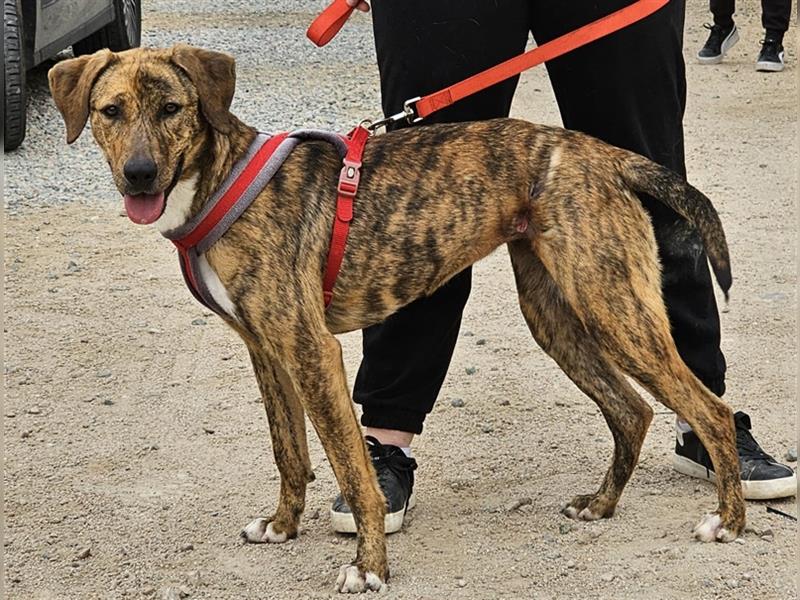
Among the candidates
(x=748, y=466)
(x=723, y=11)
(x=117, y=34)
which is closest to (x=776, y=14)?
(x=723, y=11)

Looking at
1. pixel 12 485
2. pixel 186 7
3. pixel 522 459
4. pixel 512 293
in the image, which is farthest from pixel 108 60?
pixel 186 7

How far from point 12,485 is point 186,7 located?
11885mm

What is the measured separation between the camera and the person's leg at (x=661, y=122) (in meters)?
4.07

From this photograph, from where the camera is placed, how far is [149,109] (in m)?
3.63

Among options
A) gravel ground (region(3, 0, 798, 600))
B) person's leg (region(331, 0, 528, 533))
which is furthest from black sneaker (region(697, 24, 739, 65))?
person's leg (region(331, 0, 528, 533))

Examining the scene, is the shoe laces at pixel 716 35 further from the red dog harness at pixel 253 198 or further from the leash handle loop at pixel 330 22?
the red dog harness at pixel 253 198

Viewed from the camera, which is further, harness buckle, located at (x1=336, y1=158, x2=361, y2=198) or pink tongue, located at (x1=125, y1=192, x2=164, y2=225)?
harness buckle, located at (x1=336, y1=158, x2=361, y2=198)

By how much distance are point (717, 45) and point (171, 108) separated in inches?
349

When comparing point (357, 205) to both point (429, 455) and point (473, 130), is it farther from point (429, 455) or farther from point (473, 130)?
point (429, 455)

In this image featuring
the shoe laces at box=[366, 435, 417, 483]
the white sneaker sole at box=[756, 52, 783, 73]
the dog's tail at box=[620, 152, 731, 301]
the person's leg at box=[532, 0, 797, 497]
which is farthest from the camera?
the white sneaker sole at box=[756, 52, 783, 73]

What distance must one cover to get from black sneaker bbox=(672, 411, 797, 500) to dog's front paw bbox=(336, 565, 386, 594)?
1.21 meters

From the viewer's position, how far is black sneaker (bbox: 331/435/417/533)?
4203mm

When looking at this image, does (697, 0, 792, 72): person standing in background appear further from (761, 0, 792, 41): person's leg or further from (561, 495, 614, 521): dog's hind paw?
(561, 495, 614, 521): dog's hind paw

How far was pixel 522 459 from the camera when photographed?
4.78 metres
